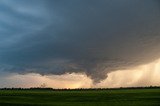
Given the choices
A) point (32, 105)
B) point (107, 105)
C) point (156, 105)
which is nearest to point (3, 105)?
point (32, 105)

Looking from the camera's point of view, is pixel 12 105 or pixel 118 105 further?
pixel 12 105

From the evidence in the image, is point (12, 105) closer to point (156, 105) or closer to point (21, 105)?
point (21, 105)

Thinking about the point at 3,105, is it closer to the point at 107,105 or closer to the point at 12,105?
the point at 12,105

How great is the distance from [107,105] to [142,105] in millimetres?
6164

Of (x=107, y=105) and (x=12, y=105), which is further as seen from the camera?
(x=12, y=105)

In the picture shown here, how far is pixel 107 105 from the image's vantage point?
57.2 meters

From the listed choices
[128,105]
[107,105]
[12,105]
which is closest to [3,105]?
[12,105]

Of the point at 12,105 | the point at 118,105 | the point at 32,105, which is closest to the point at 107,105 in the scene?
the point at 118,105

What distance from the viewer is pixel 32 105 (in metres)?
61.2

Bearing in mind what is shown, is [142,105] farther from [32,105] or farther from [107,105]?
[32,105]

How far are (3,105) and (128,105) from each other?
2383 centimetres

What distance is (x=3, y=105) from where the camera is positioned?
202 ft

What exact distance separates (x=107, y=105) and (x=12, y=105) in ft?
61.2

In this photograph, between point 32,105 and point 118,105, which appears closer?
point 118,105
